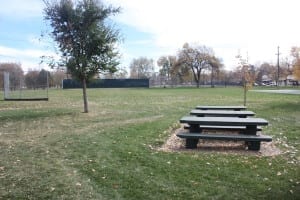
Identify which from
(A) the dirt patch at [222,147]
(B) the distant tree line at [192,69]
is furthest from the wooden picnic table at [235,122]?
(B) the distant tree line at [192,69]

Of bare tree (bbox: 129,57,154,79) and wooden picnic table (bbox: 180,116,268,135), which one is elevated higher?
bare tree (bbox: 129,57,154,79)

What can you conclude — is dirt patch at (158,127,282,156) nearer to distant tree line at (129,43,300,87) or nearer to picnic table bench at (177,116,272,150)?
picnic table bench at (177,116,272,150)

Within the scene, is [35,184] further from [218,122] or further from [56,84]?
[56,84]

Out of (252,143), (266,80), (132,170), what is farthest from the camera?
(266,80)

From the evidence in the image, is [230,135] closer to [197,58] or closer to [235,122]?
[235,122]

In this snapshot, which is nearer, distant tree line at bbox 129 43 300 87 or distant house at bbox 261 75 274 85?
distant tree line at bbox 129 43 300 87

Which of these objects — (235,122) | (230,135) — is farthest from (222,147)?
(235,122)

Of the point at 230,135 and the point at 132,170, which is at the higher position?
the point at 230,135

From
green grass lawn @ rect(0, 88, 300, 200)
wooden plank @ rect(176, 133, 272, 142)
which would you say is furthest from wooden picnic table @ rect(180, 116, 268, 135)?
green grass lawn @ rect(0, 88, 300, 200)

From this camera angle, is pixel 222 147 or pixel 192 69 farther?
pixel 192 69

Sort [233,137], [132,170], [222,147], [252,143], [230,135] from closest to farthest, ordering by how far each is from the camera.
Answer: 1. [132,170]
2. [233,137]
3. [252,143]
4. [230,135]
5. [222,147]

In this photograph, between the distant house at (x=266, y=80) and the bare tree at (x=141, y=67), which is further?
the bare tree at (x=141, y=67)

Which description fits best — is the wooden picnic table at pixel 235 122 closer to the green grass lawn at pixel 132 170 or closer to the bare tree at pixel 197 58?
the green grass lawn at pixel 132 170

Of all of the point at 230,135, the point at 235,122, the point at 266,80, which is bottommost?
the point at 230,135
